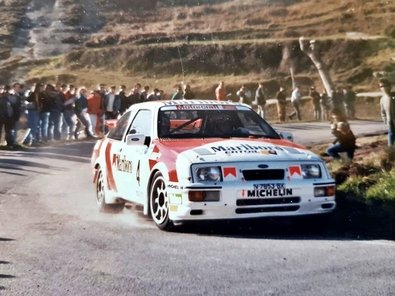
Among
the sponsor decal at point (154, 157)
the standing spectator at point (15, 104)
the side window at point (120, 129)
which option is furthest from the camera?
the standing spectator at point (15, 104)

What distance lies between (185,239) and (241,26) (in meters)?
25.7

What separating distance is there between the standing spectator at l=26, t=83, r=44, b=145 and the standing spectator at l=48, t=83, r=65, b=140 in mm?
400

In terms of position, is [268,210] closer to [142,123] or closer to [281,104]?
[142,123]

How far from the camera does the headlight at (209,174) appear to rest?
8203 millimetres

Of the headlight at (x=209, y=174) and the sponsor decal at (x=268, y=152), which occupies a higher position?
the sponsor decal at (x=268, y=152)

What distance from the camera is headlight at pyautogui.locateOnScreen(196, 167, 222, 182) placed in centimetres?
820

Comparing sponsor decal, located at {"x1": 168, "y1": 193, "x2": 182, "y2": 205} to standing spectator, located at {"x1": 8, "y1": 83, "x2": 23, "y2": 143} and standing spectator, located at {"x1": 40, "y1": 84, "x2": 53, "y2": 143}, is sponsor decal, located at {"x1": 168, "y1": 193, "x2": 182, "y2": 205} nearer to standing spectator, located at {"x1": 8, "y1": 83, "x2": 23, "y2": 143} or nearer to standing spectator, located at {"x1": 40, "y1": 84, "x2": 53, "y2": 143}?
standing spectator, located at {"x1": 8, "y1": 83, "x2": 23, "y2": 143}

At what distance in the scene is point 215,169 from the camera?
821 cm

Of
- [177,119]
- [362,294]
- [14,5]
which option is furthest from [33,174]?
[14,5]

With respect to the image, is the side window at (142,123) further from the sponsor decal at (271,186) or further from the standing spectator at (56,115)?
the standing spectator at (56,115)

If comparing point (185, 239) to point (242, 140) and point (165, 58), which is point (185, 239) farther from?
point (165, 58)

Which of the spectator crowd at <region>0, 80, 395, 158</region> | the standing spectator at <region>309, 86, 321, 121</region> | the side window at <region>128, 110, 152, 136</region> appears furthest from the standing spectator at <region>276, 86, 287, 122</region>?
the side window at <region>128, 110, 152, 136</region>

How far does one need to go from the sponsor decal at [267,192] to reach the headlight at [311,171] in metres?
0.26

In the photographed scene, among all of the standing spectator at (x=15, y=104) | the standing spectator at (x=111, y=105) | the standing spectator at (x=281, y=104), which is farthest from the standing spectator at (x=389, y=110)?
the standing spectator at (x=281, y=104)
